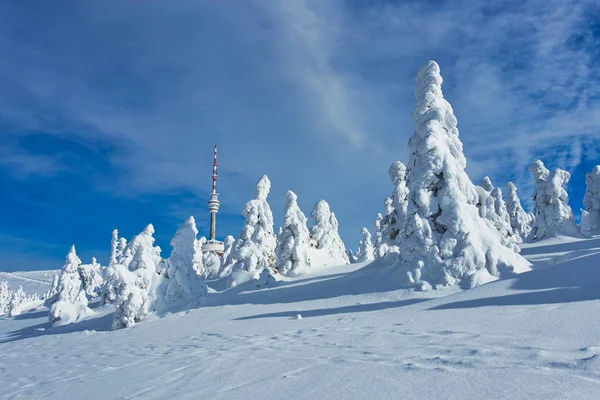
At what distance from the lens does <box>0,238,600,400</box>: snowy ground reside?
15.9 feet

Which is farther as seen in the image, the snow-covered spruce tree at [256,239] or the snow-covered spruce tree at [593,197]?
the snow-covered spruce tree at [593,197]

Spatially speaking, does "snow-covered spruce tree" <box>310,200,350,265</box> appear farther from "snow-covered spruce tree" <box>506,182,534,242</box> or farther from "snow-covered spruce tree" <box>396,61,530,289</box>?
"snow-covered spruce tree" <box>396,61,530,289</box>

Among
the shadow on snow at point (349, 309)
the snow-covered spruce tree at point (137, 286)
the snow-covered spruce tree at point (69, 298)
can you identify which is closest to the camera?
the shadow on snow at point (349, 309)

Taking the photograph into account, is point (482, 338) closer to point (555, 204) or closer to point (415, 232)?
point (415, 232)

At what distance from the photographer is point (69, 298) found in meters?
38.0

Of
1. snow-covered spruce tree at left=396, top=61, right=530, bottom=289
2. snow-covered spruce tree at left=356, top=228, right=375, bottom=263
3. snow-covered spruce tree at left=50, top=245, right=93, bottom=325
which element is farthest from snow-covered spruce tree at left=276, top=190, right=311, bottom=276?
snow-covered spruce tree at left=356, top=228, right=375, bottom=263

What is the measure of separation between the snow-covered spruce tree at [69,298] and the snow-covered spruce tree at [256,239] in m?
12.8

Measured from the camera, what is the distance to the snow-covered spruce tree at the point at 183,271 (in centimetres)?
2388

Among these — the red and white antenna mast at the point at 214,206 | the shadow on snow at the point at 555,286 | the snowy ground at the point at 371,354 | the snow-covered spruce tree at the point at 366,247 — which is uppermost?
the red and white antenna mast at the point at 214,206

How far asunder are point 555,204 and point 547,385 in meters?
39.3

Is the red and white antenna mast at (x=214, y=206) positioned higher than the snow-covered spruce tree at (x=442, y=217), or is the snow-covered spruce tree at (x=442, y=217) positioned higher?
the red and white antenna mast at (x=214, y=206)

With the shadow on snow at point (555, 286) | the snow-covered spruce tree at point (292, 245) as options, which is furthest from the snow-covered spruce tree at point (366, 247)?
the shadow on snow at point (555, 286)

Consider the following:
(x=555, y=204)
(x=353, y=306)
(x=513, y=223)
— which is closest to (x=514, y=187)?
(x=513, y=223)

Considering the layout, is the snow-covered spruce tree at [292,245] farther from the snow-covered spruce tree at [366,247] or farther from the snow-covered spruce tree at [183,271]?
the snow-covered spruce tree at [366,247]
